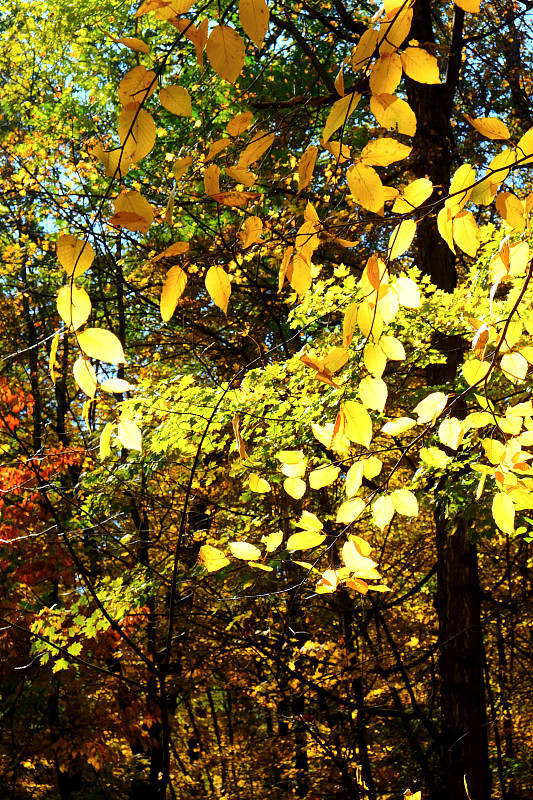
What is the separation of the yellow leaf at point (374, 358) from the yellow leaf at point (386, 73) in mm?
395

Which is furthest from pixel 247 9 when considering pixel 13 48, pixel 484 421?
pixel 13 48

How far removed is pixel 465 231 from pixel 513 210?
0.37 feet

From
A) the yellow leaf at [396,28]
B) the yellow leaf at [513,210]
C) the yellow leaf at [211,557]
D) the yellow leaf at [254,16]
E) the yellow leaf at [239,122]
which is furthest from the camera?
the yellow leaf at [211,557]

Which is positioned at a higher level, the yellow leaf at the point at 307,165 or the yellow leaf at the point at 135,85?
the yellow leaf at the point at 307,165

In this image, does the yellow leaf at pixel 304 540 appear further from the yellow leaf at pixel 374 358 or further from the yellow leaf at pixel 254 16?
the yellow leaf at pixel 254 16

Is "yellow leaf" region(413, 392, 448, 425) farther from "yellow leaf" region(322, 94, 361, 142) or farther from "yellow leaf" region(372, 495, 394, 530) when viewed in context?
"yellow leaf" region(322, 94, 361, 142)

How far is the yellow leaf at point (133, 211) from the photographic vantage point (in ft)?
2.77

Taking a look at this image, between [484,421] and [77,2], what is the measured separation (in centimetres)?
929

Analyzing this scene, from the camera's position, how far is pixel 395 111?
98 cm

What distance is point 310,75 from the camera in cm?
768

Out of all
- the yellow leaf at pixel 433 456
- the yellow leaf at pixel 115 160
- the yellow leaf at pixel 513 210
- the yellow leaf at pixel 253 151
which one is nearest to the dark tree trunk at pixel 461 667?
the yellow leaf at pixel 433 456

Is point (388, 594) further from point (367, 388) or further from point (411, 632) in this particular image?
point (367, 388)

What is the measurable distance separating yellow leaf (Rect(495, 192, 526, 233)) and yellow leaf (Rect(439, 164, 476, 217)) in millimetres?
128

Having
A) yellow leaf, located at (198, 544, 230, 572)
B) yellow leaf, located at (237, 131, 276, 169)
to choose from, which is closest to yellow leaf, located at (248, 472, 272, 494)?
yellow leaf, located at (198, 544, 230, 572)
